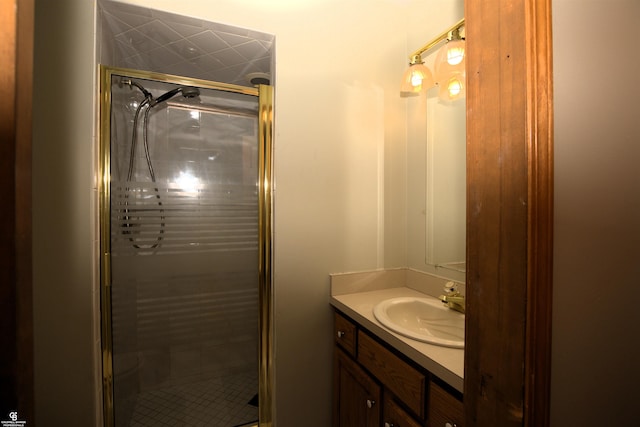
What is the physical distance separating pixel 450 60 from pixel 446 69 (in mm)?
55

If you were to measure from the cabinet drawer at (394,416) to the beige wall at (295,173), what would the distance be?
464 mm

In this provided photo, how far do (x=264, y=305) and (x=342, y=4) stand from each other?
1.61 metres

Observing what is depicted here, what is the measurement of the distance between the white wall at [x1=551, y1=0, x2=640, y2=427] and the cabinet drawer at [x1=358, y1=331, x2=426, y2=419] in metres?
0.41

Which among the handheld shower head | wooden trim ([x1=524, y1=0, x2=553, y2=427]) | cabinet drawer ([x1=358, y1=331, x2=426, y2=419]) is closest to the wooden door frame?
wooden trim ([x1=524, y1=0, x2=553, y2=427])

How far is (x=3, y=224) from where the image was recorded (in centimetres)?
36

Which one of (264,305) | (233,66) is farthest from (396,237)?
(233,66)

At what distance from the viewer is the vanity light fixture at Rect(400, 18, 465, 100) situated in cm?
116

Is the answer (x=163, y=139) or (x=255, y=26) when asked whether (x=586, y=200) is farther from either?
(x=163, y=139)

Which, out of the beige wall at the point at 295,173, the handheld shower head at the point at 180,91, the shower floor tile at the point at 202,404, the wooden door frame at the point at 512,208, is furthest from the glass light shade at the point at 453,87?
the shower floor tile at the point at 202,404

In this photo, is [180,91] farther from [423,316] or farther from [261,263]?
[423,316]

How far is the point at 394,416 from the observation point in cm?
94

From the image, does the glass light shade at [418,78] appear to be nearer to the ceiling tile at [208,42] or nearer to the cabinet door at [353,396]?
the ceiling tile at [208,42]

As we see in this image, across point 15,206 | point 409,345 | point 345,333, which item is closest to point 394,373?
point 409,345

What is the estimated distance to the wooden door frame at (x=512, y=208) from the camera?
1.40ft
